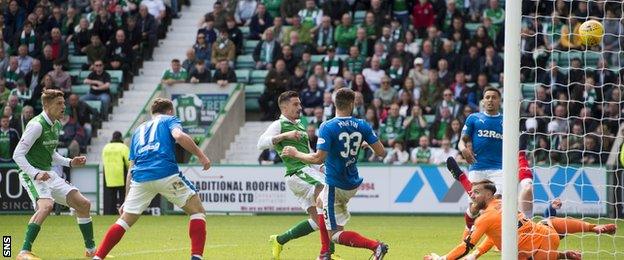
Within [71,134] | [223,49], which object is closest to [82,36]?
[71,134]

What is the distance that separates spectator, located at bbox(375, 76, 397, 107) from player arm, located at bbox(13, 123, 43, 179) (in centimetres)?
1343

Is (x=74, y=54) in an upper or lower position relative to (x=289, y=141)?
lower

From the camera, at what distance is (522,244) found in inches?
489

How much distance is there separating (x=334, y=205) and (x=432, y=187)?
435 inches

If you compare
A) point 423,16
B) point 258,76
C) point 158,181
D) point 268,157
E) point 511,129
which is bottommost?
point 268,157

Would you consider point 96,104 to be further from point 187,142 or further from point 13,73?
point 187,142

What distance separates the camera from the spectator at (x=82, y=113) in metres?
28.0

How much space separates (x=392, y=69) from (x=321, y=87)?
→ 170 cm

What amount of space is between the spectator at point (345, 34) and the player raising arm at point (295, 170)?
45.6 ft

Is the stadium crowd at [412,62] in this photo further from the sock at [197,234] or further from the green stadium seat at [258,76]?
the sock at [197,234]

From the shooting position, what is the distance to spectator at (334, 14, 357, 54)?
93.8ft

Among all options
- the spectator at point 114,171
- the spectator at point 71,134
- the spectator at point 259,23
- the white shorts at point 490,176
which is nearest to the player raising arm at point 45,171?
the white shorts at point 490,176

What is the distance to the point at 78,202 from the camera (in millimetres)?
14586

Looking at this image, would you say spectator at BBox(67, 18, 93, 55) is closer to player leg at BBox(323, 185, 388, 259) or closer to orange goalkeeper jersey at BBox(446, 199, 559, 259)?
player leg at BBox(323, 185, 388, 259)
